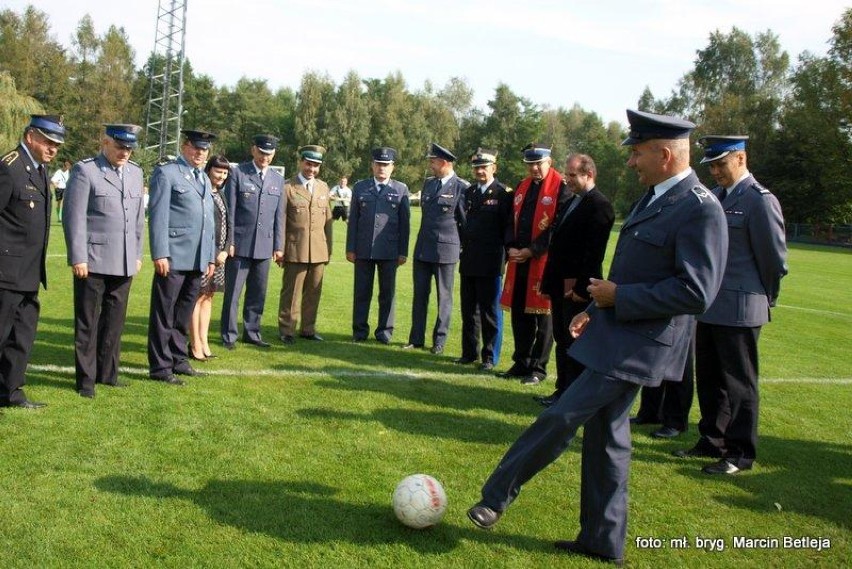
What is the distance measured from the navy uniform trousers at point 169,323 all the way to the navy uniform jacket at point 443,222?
2994 millimetres

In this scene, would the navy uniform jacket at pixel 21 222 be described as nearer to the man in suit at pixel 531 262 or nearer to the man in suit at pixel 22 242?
the man in suit at pixel 22 242

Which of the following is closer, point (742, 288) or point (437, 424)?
point (742, 288)

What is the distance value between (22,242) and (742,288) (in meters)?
5.46

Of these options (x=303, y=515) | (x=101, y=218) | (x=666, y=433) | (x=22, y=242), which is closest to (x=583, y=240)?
(x=666, y=433)

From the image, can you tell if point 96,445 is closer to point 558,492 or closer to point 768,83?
point 558,492

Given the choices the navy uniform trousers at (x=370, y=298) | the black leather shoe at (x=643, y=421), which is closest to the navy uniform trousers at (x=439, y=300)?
the navy uniform trousers at (x=370, y=298)

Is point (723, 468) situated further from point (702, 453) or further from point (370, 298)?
point (370, 298)

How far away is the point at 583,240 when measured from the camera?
646 cm

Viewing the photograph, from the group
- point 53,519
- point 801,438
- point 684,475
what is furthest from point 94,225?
point 801,438

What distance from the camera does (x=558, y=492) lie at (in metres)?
4.69

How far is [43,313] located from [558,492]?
7.82 m

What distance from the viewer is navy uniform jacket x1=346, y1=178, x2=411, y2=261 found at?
9.50m

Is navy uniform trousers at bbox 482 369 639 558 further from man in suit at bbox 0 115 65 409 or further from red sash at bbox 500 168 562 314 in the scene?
man in suit at bbox 0 115 65 409

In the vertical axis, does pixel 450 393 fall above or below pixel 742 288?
below
